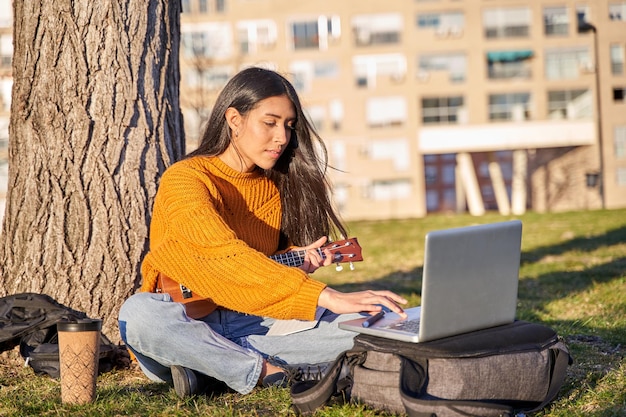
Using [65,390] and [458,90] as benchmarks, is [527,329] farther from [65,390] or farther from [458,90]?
[458,90]

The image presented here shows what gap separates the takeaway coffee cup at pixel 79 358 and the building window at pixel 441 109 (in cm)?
3621

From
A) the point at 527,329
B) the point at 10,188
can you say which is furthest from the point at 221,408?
the point at 10,188

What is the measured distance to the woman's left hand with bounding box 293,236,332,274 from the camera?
3.70 meters

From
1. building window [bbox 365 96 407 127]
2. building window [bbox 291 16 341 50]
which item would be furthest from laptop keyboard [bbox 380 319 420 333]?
building window [bbox 291 16 341 50]

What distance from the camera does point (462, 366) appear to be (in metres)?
2.75

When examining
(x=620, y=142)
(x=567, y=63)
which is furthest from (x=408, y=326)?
(x=620, y=142)

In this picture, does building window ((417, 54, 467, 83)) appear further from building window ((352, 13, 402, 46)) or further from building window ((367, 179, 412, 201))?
building window ((367, 179, 412, 201))

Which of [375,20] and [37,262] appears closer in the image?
[37,262]

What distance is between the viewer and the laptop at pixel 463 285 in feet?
8.60

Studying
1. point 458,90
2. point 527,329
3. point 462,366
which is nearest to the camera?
point 462,366

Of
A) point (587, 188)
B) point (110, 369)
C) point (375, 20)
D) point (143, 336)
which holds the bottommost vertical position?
point (587, 188)

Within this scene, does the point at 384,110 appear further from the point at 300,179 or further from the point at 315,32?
the point at 300,179

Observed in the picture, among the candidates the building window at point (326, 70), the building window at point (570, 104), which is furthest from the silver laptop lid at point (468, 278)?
the building window at point (570, 104)

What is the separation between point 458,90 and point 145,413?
3707 centimetres
